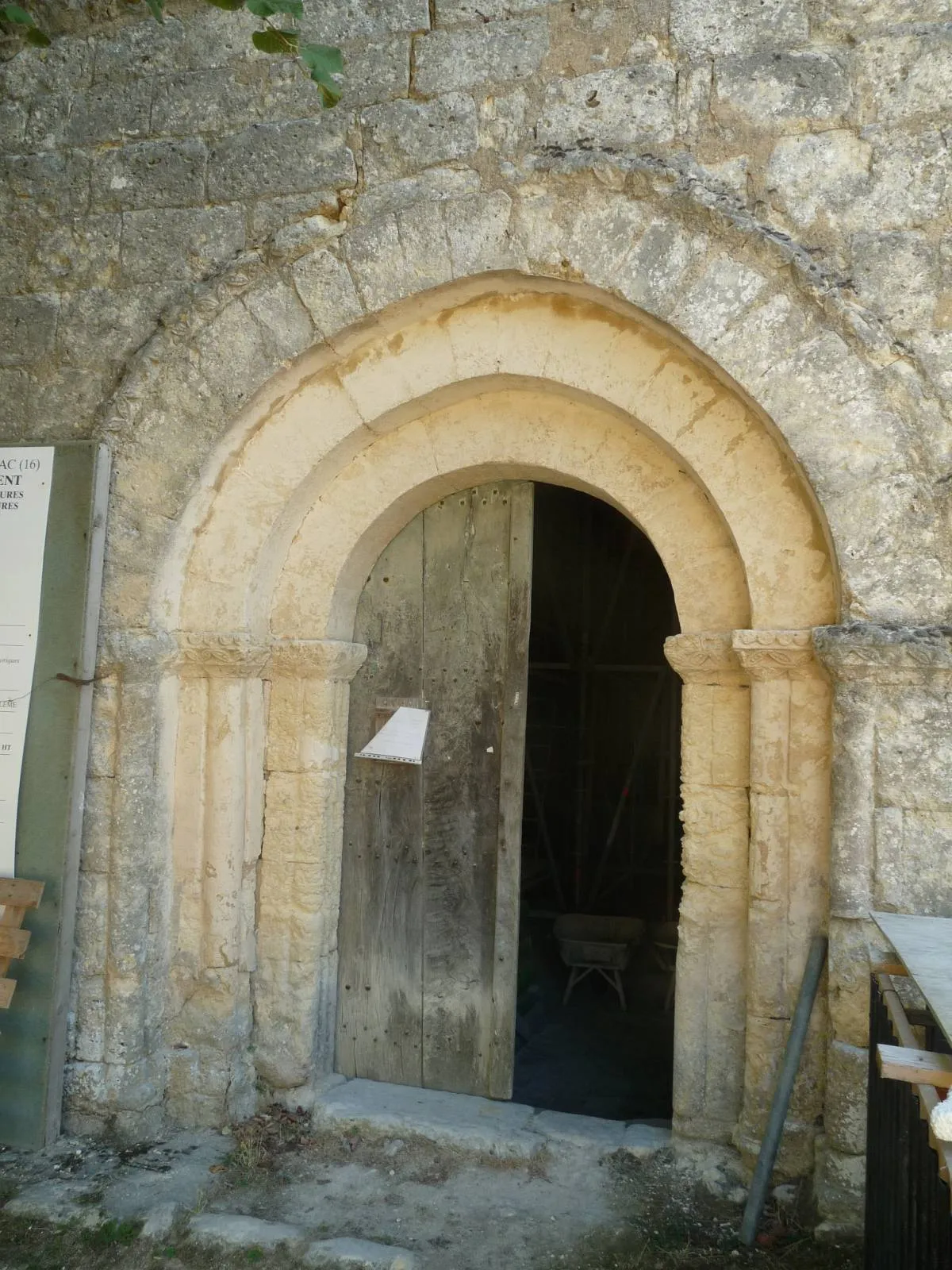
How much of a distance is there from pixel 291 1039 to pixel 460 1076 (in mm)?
661

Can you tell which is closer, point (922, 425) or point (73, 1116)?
point (922, 425)

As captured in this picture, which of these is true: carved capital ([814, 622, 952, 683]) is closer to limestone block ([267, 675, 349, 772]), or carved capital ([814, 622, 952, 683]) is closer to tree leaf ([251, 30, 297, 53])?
limestone block ([267, 675, 349, 772])

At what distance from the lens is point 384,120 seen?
3.15m

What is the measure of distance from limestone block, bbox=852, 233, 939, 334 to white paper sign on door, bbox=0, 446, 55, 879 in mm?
2694

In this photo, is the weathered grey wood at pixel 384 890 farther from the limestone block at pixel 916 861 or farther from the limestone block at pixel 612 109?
the limestone block at pixel 916 861

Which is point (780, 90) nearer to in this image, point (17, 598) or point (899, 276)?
point (899, 276)

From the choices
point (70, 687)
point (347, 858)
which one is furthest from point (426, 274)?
point (347, 858)

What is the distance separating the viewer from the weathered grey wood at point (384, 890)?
3.61 metres

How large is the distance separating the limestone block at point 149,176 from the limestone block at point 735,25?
165cm

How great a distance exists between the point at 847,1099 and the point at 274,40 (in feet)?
10.3

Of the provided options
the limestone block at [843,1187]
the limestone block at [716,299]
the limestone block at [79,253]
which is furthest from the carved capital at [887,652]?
the limestone block at [79,253]

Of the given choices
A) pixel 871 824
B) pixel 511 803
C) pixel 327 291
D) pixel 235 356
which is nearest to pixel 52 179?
pixel 235 356

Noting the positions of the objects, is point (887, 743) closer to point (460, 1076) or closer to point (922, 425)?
point (922, 425)

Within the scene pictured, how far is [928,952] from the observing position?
1966 mm
